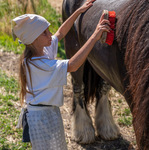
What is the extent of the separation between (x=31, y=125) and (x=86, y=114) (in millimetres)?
1235

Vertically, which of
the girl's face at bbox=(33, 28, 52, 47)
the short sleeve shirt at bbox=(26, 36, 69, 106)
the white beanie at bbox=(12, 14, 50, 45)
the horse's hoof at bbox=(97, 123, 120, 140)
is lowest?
the horse's hoof at bbox=(97, 123, 120, 140)

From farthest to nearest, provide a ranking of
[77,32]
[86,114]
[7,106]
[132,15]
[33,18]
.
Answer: [7,106] < [86,114] < [77,32] < [33,18] < [132,15]

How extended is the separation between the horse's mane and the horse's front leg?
148 centimetres

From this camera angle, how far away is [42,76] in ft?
6.40

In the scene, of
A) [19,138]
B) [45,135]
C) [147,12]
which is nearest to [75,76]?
[19,138]

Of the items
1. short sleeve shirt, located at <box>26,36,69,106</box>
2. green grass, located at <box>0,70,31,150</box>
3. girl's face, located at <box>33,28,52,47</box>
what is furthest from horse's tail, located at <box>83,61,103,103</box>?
girl's face, located at <box>33,28,52,47</box>

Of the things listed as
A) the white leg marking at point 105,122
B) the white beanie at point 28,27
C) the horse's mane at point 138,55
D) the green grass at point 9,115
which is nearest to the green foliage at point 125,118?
the white leg marking at point 105,122

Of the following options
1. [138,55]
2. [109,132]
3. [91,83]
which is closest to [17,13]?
[91,83]

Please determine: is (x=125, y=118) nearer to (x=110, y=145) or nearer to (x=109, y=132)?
(x=109, y=132)

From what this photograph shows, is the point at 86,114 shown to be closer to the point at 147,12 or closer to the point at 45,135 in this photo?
the point at 45,135

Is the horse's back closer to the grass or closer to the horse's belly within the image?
the horse's belly

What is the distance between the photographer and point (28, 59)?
6.36 feet

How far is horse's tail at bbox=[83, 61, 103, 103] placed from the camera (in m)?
3.20

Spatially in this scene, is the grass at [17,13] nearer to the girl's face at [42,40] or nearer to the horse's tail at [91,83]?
the horse's tail at [91,83]
